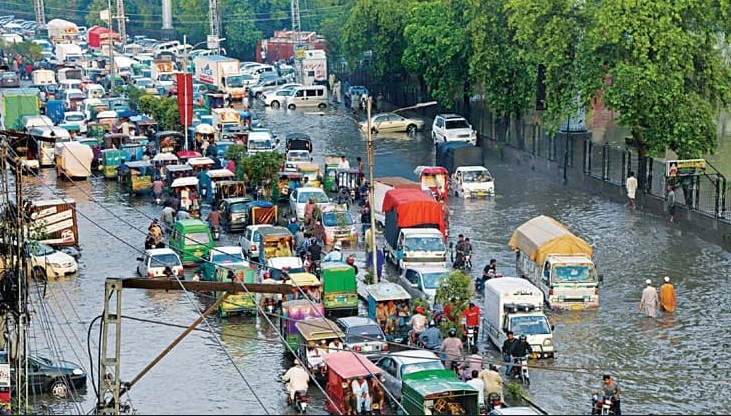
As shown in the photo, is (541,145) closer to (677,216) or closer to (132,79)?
(677,216)

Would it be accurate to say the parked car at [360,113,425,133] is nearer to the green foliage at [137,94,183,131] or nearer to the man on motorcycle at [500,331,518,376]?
the green foliage at [137,94,183,131]

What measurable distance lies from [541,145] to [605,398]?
33517 mm

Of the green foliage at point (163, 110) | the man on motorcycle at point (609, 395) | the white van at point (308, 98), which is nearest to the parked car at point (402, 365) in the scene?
the man on motorcycle at point (609, 395)

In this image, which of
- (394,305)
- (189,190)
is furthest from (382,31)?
(394,305)

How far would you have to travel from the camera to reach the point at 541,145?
2372 inches

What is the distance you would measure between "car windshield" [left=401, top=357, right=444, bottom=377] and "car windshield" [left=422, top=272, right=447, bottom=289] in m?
7.82

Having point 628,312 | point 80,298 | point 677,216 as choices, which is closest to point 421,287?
point 628,312

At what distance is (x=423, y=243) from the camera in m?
40.3

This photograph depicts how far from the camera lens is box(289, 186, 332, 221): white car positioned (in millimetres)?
48000

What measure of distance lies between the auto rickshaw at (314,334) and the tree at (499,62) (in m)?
29.9

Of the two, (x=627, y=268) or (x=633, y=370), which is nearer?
(x=633, y=370)

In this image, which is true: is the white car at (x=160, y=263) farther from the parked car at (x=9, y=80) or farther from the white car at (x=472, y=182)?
the parked car at (x=9, y=80)

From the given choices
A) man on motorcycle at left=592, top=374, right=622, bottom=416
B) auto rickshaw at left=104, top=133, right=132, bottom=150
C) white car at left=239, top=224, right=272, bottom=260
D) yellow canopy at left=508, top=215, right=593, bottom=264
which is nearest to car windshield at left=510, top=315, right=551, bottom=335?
man on motorcycle at left=592, top=374, right=622, bottom=416

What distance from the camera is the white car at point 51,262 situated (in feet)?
135
